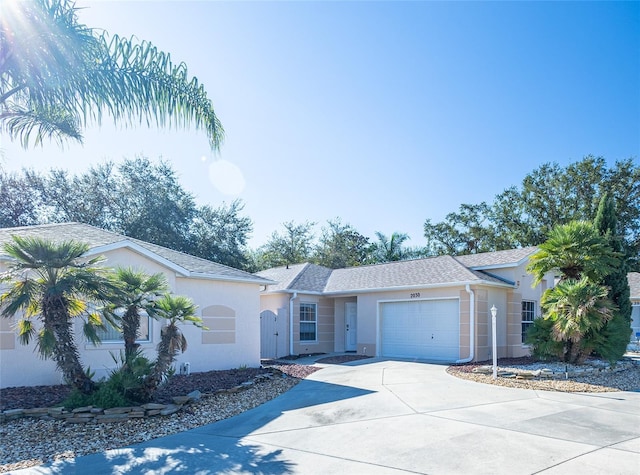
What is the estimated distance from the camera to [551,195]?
33656 millimetres

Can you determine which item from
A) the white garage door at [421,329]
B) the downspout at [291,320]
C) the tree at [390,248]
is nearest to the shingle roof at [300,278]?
the downspout at [291,320]

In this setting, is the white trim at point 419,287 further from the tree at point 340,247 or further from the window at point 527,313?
the tree at point 340,247

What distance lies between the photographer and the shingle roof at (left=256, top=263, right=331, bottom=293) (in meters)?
19.9

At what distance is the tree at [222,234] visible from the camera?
2989 cm

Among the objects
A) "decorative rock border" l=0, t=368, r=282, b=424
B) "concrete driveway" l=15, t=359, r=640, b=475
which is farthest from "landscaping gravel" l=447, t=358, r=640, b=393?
"decorative rock border" l=0, t=368, r=282, b=424

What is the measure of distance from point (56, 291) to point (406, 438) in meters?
5.94

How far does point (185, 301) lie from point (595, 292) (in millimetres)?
11399

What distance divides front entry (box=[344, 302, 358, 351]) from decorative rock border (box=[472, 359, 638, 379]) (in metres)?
8.09

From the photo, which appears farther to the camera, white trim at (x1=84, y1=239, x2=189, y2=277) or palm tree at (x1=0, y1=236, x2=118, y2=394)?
white trim at (x1=84, y1=239, x2=189, y2=277)

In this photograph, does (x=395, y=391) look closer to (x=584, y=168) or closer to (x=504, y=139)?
(x=504, y=139)

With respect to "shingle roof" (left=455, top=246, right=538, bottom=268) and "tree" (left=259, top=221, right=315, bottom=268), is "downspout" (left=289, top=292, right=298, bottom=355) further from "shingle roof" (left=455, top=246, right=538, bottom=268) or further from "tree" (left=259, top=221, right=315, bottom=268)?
"tree" (left=259, top=221, right=315, bottom=268)

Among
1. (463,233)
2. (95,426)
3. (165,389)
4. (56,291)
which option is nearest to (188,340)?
(165,389)

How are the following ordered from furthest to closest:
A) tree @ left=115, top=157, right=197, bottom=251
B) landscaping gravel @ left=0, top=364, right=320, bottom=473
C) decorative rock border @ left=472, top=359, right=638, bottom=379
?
1. tree @ left=115, top=157, right=197, bottom=251
2. decorative rock border @ left=472, top=359, right=638, bottom=379
3. landscaping gravel @ left=0, top=364, right=320, bottom=473

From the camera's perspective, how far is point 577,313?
13.3 m
